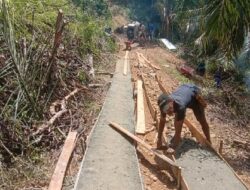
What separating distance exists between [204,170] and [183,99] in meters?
1.17

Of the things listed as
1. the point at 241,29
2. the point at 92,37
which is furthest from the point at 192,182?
the point at 92,37

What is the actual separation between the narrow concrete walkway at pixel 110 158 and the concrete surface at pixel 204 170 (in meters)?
0.80

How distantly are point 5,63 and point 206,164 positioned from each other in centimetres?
368

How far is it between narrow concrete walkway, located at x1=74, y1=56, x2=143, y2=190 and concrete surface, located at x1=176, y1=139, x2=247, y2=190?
802mm

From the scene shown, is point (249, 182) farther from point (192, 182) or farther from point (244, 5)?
point (244, 5)

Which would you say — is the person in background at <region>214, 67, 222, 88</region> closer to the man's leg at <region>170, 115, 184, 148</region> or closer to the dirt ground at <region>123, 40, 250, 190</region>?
the dirt ground at <region>123, 40, 250, 190</region>

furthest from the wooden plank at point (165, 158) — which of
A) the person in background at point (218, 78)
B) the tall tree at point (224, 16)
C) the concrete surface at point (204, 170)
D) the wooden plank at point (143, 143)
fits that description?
the person in background at point (218, 78)

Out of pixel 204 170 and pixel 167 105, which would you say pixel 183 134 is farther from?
pixel 167 105

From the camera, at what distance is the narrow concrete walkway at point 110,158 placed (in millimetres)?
5578

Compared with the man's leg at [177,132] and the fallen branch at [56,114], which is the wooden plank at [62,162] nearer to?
the fallen branch at [56,114]

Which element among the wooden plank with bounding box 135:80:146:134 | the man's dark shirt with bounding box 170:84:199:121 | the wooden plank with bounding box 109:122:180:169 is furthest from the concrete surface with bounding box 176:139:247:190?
the wooden plank with bounding box 135:80:146:134

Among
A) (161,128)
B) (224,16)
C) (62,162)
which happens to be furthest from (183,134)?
(62,162)

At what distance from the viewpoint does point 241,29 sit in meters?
8.91

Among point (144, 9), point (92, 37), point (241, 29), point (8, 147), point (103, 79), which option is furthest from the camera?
point (144, 9)
